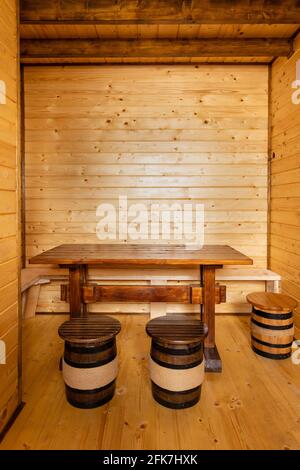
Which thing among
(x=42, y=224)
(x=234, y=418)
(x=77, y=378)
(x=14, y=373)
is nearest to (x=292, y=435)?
(x=234, y=418)

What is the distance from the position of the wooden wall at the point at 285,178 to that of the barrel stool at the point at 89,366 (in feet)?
7.17

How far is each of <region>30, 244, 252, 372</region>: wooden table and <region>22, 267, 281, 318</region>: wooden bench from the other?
69 centimetres

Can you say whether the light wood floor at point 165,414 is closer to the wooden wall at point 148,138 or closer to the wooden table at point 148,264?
the wooden table at point 148,264

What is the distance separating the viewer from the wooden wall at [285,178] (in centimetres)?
309

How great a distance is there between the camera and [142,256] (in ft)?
8.21

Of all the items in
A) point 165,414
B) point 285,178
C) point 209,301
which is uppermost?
point 285,178

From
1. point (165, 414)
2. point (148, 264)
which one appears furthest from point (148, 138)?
point (165, 414)

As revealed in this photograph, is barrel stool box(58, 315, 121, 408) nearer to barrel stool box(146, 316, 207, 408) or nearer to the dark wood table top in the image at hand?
barrel stool box(146, 316, 207, 408)

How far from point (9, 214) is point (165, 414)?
1.67m

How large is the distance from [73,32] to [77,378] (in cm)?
344

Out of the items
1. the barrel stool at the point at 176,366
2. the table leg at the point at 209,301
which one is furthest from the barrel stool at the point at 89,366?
the table leg at the point at 209,301

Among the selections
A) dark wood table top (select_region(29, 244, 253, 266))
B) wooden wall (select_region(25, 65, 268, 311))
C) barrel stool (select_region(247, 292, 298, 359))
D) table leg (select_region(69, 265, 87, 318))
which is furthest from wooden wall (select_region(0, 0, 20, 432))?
barrel stool (select_region(247, 292, 298, 359))

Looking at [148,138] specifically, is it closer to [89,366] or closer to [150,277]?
[150,277]

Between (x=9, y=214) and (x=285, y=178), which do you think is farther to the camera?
(x=285, y=178)
